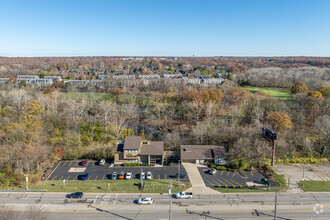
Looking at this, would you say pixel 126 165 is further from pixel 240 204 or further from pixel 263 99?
pixel 263 99

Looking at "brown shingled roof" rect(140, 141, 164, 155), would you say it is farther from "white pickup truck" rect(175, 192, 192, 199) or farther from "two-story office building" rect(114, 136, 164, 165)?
"white pickup truck" rect(175, 192, 192, 199)

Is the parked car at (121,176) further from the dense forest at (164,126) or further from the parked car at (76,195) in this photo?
the dense forest at (164,126)

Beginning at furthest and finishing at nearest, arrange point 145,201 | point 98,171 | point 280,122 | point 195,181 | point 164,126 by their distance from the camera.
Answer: point 164,126 < point 280,122 < point 98,171 < point 195,181 < point 145,201

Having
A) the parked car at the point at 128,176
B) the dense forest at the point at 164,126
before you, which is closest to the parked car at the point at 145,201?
the parked car at the point at 128,176

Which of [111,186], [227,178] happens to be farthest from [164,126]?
[111,186]

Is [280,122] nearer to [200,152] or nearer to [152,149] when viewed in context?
[200,152]

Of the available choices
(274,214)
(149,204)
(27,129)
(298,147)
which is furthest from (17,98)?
(298,147)
